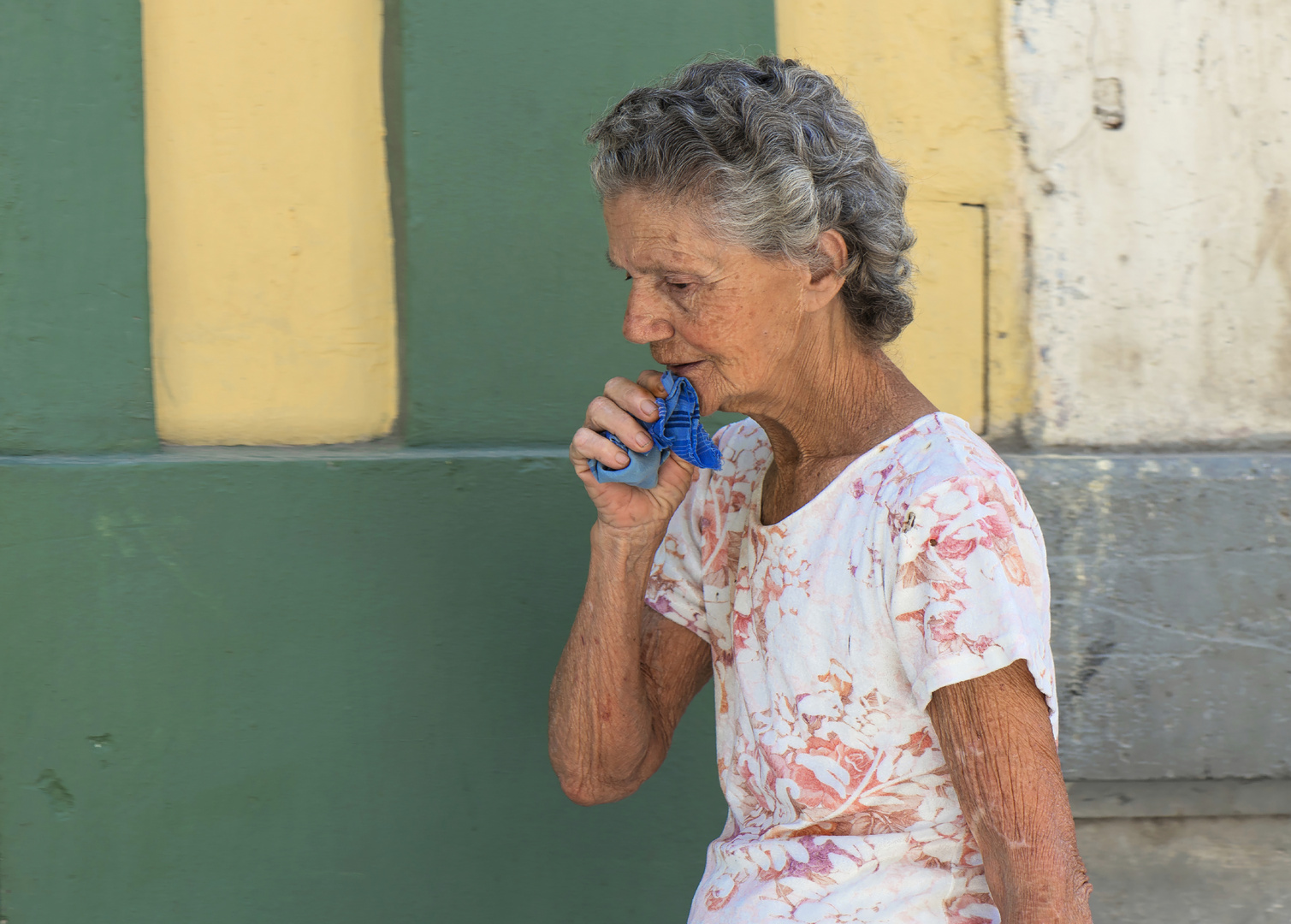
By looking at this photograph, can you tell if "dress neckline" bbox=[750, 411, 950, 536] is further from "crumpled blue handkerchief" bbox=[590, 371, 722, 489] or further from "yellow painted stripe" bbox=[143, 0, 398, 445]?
"yellow painted stripe" bbox=[143, 0, 398, 445]

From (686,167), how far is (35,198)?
1347 millimetres

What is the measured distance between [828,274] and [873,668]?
0.58 meters

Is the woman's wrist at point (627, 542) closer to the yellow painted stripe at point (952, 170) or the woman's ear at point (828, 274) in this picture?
the woman's ear at point (828, 274)

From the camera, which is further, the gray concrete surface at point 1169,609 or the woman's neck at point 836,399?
Result: the gray concrete surface at point 1169,609

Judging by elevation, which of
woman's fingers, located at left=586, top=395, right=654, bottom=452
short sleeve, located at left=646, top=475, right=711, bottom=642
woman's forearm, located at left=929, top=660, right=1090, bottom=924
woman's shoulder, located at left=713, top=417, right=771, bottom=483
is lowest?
woman's forearm, located at left=929, top=660, right=1090, bottom=924

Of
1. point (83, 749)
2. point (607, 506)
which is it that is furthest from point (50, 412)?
point (607, 506)

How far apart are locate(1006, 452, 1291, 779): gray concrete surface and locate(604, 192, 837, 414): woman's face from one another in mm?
1079

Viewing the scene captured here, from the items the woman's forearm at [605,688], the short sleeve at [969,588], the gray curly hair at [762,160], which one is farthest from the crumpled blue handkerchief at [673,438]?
the short sleeve at [969,588]

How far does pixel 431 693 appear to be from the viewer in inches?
89.9

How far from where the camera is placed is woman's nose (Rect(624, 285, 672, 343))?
1.61 metres

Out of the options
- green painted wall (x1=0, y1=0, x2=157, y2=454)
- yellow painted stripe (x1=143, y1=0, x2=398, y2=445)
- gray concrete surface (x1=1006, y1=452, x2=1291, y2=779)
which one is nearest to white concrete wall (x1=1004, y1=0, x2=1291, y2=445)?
gray concrete surface (x1=1006, y1=452, x2=1291, y2=779)

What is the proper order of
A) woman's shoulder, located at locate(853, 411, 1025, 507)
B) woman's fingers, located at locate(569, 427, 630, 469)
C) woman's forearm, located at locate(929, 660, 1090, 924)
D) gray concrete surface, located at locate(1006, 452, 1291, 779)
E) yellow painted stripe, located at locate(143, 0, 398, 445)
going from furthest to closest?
gray concrete surface, located at locate(1006, 452, 1291, 779) → yellow painted stripe, located at locate(143, 0, 398, 445) → woman's fingers, located at locate(569, 427, 630, 469) → woman's shoulder, located at locate(853, 411, 1025, 507) → woman's forearm, located at locate(929, 660, 1090, 924)

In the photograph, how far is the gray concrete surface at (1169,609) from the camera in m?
2.51

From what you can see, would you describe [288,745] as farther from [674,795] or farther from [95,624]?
[674,795]
